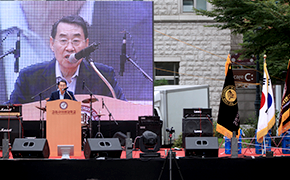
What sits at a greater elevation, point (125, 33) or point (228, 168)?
point (125, 33)

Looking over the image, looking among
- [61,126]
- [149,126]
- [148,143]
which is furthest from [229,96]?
[61,126]

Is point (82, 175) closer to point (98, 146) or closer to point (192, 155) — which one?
point (98, 146)

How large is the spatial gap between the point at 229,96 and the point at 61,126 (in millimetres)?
3929

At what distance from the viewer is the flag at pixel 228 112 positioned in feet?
26.9

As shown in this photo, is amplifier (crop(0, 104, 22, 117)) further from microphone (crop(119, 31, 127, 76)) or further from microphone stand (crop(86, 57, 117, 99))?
microphone (crop(119, 31, 127, 76))

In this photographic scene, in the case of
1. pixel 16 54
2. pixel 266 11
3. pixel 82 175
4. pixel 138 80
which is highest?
pixel 266 11

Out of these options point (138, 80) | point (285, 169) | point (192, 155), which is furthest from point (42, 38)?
point (285, 169)

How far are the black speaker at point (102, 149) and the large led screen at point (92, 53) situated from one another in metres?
4.13

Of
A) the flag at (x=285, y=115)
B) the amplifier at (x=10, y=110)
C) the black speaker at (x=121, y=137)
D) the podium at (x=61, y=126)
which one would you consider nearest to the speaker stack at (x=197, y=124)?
the black speaker at (x=121, y=137)

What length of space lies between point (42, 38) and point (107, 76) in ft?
7.88

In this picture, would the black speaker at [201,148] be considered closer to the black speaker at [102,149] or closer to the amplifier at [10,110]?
the black speaker at [102,149]

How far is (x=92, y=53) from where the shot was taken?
11539mm

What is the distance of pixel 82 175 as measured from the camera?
268 inches

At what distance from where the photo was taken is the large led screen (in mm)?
11438
